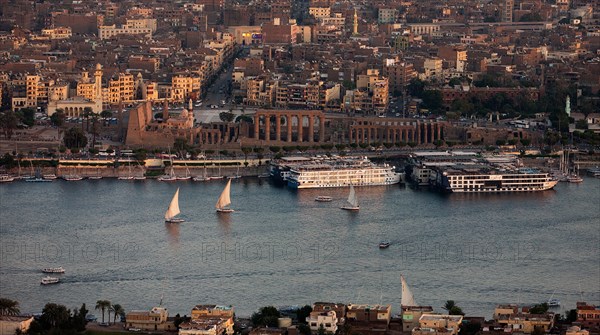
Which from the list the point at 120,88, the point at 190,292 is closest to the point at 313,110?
the point at 120,88

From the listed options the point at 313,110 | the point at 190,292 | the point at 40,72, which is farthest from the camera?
the point at 40,72

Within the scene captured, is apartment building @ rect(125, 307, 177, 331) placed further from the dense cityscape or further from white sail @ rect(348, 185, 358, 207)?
white sail @ rect(348, 185, 358, 207)

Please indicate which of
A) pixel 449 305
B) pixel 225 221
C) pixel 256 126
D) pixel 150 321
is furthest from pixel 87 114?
pixel 150 321

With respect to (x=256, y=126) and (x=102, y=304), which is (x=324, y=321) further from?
(x=256, y=126)

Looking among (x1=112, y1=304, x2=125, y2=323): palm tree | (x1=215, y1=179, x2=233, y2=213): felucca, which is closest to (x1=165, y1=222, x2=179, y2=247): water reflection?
(x1=215, y1=179, x2=233, y2=213): felucca

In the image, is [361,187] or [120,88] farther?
[120,88]

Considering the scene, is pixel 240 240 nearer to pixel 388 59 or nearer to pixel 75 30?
pixel 388 59
